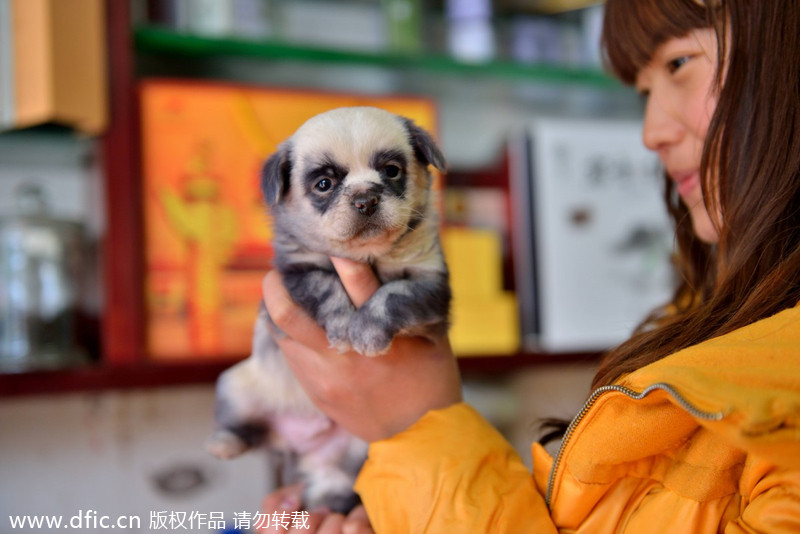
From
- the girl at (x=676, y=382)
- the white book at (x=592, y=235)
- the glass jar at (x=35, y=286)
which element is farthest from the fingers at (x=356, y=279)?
the white book at (x=592, y=235)

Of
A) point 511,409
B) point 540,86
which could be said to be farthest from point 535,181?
point 511,409

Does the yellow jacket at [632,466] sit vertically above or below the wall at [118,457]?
above

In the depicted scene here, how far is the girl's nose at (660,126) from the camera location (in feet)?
3.22

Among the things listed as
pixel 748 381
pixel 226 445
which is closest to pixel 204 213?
pixel 226 445

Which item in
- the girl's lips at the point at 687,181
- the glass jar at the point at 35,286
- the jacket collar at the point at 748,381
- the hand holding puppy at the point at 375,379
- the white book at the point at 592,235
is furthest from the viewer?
the white book at the point at 592,235

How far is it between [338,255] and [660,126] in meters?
0.52

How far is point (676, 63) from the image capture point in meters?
0.97

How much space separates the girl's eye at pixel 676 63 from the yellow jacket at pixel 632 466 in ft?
1.36

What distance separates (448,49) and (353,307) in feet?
4.72

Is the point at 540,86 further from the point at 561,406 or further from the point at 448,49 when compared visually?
the point at 561,406

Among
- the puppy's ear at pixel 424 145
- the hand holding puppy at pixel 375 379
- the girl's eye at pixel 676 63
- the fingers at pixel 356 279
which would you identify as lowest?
the hand holding puppy at pixel 375 379

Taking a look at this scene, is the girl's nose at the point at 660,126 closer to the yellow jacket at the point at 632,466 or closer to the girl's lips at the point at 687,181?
the girl's lips at the point at 687,181

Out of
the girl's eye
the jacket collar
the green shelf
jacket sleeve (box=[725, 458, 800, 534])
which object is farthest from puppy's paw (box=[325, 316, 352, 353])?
the green shelf

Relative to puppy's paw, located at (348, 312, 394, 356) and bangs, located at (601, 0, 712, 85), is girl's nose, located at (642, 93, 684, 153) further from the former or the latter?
puppy's paw, located at (348, 312, 394, 356)
